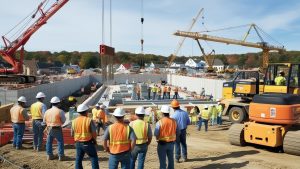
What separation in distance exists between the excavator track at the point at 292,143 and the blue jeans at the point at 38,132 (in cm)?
682

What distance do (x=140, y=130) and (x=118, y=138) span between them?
81cm

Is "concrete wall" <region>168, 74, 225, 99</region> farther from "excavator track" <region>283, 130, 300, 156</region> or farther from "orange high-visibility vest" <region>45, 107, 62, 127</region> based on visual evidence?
"orange high-visibility vest" <region>45, 107, 62, 127</region>

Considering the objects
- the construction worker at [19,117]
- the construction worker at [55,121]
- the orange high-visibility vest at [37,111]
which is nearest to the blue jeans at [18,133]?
the construction worker at [19,117]

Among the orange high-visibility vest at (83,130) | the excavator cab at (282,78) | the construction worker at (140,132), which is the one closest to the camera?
the construction worker at (140,132)

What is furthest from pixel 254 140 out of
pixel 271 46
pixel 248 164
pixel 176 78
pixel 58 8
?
pixel 271 46

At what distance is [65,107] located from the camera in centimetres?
2700

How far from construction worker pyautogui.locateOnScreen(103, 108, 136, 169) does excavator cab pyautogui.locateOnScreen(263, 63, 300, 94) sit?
7.68 meters

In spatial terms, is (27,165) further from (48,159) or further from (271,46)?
(271,46)

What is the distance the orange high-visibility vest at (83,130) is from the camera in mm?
6895

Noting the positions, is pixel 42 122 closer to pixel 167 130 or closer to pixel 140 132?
pixel 140 132

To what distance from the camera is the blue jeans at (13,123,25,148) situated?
9602 mm

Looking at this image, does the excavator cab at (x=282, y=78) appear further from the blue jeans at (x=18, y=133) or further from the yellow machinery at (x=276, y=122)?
the blue jeans at (x=18, y=133)

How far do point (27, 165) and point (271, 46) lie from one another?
243ft

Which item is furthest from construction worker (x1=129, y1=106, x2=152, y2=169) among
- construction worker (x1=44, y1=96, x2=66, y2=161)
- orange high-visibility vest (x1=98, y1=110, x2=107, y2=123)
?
orange high-visibility vest (x1=98, y1=110, x2=107, y2=123)
